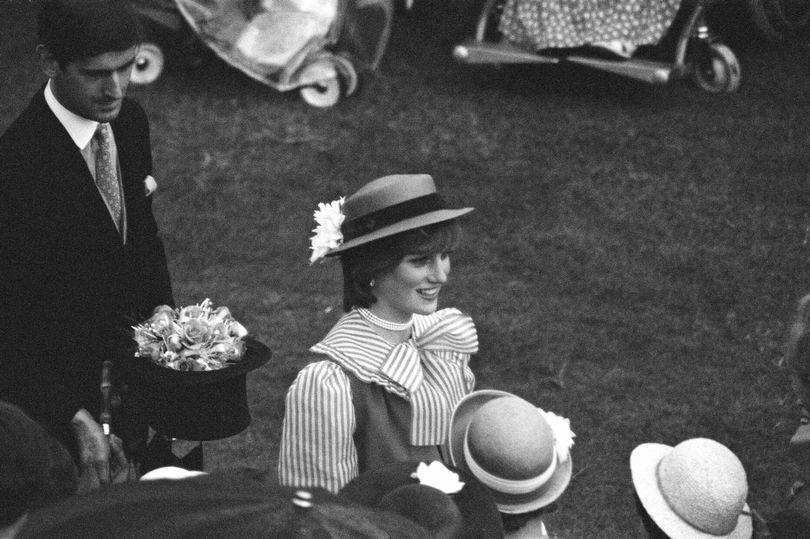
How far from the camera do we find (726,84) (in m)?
8.02

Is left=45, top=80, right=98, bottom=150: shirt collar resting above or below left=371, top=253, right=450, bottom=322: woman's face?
above

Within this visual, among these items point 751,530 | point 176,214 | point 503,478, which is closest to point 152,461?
point 503,478

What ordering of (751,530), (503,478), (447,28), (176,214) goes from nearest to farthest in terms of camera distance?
(503,478) → (751,530) → (176,214) → (447,28)

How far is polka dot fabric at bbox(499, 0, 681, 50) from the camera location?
25.7ft

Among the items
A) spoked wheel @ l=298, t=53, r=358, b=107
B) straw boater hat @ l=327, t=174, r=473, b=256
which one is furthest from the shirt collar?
spoked wheel @ l=298, t=53, r=358, b=107

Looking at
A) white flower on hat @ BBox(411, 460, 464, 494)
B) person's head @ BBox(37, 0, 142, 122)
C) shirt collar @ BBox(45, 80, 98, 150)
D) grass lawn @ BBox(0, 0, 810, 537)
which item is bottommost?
grass lawn @ BBox(0, 0, 810, 537)

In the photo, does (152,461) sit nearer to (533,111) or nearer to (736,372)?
(736,372)

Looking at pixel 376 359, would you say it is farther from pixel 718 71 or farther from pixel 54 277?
pixel 718 71

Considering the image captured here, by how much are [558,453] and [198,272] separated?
3836 mm

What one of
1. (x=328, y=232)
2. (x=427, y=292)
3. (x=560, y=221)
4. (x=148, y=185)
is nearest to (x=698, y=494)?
(x=427, y=292)

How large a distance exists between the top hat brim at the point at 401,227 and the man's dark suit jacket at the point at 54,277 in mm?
721

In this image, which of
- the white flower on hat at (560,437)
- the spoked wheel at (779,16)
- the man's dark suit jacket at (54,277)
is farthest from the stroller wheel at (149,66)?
the white flower on hat at (560,437)

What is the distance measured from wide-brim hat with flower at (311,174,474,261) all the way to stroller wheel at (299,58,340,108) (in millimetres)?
4616

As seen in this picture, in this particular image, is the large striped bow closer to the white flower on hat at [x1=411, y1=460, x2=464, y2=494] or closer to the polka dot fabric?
the white flower on hat at [x1=411, y1=460, x2=464, y2=494]
